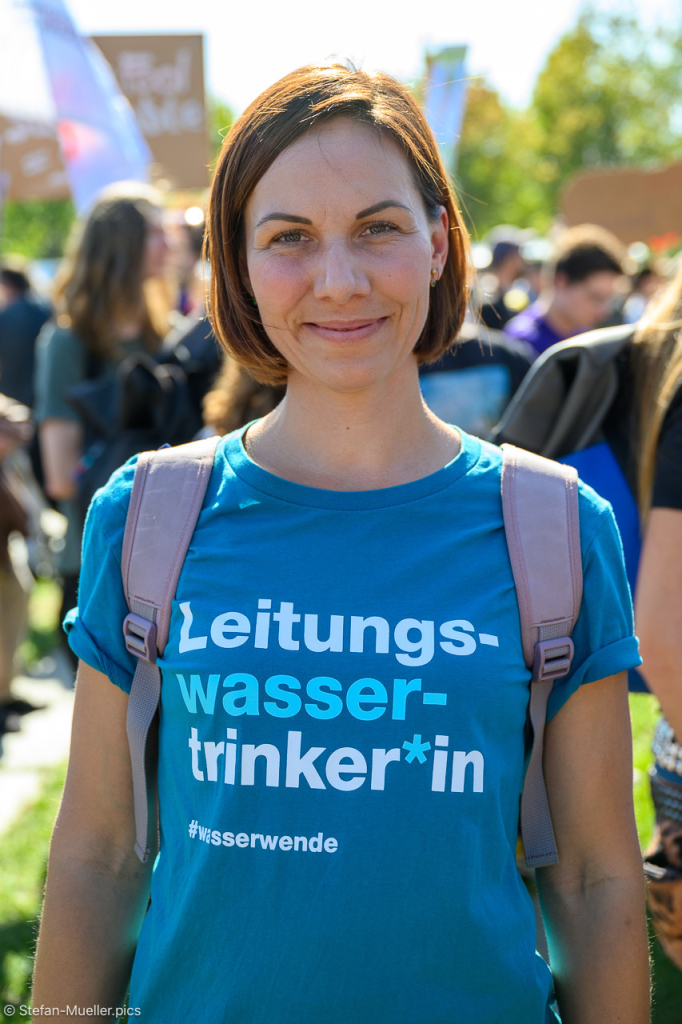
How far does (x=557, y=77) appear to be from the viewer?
85.0ft

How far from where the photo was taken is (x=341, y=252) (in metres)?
1.35

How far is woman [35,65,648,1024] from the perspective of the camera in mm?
1262

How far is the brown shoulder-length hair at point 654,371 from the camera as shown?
74.1 inches

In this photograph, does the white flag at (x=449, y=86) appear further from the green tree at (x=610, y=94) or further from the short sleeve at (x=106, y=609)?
the green tree at (x=610, y=94)

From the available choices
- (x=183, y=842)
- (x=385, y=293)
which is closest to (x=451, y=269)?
(x=385, y=293)

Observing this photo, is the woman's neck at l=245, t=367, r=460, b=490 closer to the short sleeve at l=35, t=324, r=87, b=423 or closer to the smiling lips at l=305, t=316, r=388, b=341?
the smiling lips at l=305, t=316, r=388, b=341

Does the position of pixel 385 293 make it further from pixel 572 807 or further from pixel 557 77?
pixel 557 77

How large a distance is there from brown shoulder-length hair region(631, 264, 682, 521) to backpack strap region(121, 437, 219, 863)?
37.8 inches

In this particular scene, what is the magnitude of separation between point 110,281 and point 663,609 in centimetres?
274

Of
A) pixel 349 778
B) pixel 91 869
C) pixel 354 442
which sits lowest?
pixel 91 869

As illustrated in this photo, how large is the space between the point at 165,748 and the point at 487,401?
2.30 m

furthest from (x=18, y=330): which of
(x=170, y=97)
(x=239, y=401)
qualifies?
(x=239, y=401)

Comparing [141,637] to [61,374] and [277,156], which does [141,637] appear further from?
[61,374]

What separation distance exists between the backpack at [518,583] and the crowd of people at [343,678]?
2 cm
